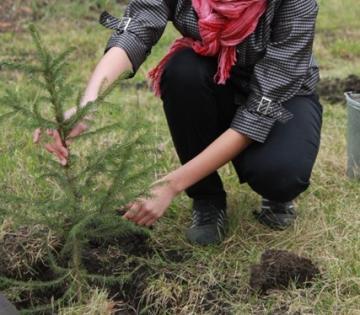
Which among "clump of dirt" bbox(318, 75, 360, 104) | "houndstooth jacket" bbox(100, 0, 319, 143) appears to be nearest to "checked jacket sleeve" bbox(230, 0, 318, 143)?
"houndstooth jacket" bbox(100, 0, 319, 143)

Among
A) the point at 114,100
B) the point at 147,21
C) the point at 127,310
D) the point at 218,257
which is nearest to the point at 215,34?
the point at 147,21

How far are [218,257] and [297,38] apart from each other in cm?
83

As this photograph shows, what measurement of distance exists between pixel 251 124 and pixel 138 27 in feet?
1.72

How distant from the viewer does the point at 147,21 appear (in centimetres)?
273

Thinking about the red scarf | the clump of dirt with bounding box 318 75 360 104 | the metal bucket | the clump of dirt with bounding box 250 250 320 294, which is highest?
the red scarf

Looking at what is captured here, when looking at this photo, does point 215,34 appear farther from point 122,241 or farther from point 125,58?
point 122,241

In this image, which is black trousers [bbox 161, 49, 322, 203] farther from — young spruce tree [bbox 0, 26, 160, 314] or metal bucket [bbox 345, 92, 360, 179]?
metal bucket [bbox 345, 92, 360, 179]

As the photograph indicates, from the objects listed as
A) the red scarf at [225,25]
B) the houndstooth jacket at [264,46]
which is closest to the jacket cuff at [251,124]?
the houndstooth jacket at [264,46]

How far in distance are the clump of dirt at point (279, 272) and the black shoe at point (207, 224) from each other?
374 mm

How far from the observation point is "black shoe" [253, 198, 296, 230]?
10.0 feet

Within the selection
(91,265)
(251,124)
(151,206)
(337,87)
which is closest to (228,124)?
(251,124)

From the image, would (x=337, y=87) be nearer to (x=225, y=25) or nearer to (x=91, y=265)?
(x=225, y=25)

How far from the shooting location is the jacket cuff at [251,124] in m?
2.66

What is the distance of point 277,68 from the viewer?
8.78ft
